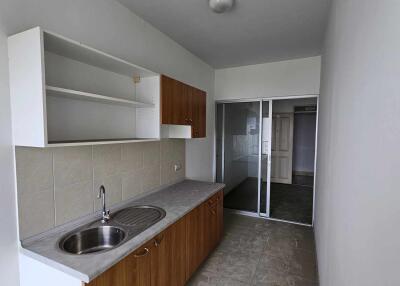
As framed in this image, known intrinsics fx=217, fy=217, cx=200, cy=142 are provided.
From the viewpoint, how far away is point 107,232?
178cm

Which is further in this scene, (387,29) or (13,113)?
(13,113)

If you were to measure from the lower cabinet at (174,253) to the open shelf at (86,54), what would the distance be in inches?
56.3

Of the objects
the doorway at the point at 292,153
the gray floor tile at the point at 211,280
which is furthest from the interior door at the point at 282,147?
the gray floor tile at the point at 211,280

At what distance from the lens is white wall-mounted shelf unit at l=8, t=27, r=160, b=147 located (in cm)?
125

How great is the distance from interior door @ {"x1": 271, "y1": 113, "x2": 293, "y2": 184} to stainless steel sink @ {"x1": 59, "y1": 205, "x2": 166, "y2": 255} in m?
5.09

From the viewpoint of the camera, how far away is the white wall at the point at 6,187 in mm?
1336

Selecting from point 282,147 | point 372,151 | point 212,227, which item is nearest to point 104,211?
point 212,227

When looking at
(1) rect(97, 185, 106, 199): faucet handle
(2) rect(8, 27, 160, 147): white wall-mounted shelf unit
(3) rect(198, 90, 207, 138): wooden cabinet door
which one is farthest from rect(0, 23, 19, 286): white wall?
(3) rect(198, 90, 207, 138): wooden cabinet door

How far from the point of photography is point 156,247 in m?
1.74

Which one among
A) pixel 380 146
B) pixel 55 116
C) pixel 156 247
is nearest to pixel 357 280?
pixel 380 146

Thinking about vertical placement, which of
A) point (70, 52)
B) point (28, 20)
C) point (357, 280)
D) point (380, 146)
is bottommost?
point (357, 280)

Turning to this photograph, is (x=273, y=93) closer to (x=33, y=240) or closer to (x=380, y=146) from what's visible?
(x=380, y=146)

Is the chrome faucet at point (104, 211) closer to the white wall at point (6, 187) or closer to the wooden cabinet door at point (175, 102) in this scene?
the white wall at point (6, 187)

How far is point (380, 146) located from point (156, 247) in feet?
5.37
